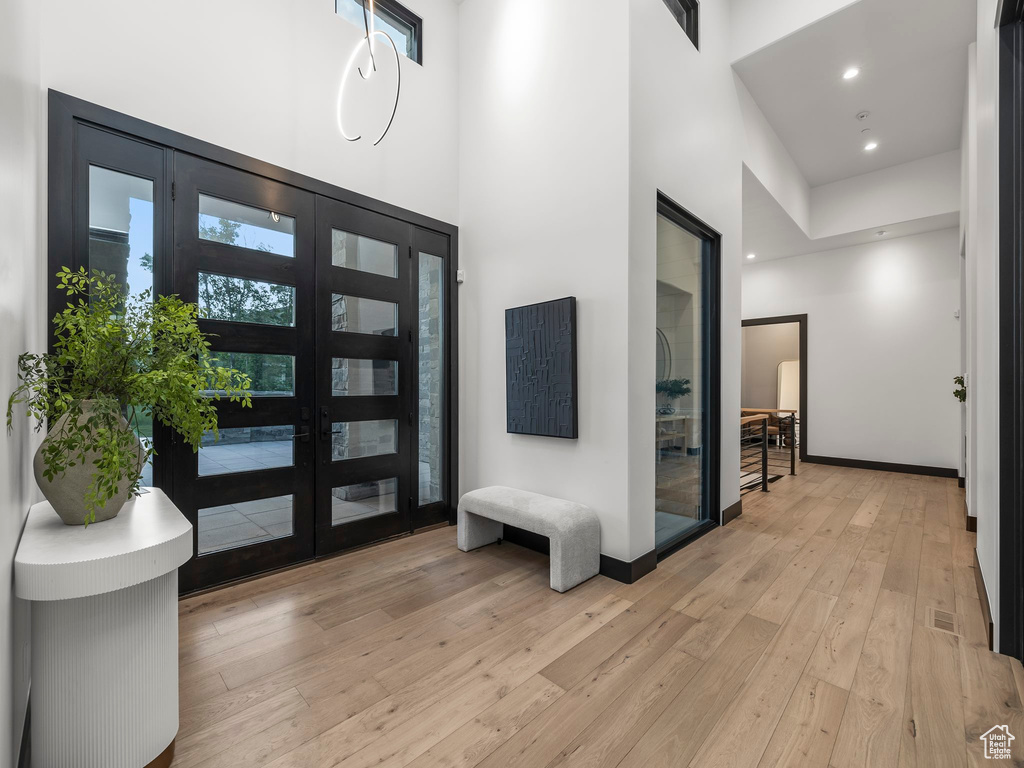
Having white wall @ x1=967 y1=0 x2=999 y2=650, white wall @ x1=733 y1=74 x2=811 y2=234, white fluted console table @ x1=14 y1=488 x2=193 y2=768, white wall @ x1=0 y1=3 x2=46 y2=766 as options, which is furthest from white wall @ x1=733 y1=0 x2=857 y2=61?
white fluted console table @ x1=14 y1=488 x2=193 y2=768

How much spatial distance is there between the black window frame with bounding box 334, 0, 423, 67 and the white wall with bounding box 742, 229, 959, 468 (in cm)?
623

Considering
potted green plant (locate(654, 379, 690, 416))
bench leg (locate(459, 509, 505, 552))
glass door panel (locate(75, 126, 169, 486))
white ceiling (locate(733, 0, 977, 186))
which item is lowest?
bench leg (locate(459, 509, 505, 552))

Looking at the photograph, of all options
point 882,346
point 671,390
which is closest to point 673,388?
point 671,390

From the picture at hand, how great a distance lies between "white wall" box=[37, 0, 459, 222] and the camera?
233cm

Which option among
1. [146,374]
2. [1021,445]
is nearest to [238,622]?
[146,374]

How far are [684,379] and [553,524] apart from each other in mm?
1653

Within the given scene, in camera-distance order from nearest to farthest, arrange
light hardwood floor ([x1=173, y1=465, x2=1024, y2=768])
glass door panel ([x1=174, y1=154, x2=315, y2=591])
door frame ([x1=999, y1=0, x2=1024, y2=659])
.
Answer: light hardwood floor ([x1=173, y1=465, x2=1024, y2=768]) < door frame ([x1=999, y1=0, x2=1024, y2=659]) < glass door panel ([x1=174, y1=154, x2=315, y2=591])

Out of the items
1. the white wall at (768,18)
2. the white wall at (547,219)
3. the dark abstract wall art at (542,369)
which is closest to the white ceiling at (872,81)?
the white wall at (768,18)

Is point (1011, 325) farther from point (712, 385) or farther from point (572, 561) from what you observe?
point (572, 561)

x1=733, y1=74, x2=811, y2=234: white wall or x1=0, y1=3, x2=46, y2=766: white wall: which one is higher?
x1=733, y1=74, x2=811, y2=234: white wall

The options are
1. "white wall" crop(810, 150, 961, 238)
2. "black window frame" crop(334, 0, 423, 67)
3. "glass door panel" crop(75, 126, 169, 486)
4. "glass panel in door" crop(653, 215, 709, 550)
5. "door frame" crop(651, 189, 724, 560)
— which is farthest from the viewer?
"white wall" crop(810, 150, 961, 238)

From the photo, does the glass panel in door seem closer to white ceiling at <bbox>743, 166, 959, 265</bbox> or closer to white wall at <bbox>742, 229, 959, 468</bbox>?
white ceiling at <bbox>743, 166, 959, 265</bbox>

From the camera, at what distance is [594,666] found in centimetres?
199

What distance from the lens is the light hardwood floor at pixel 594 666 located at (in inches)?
61.1
